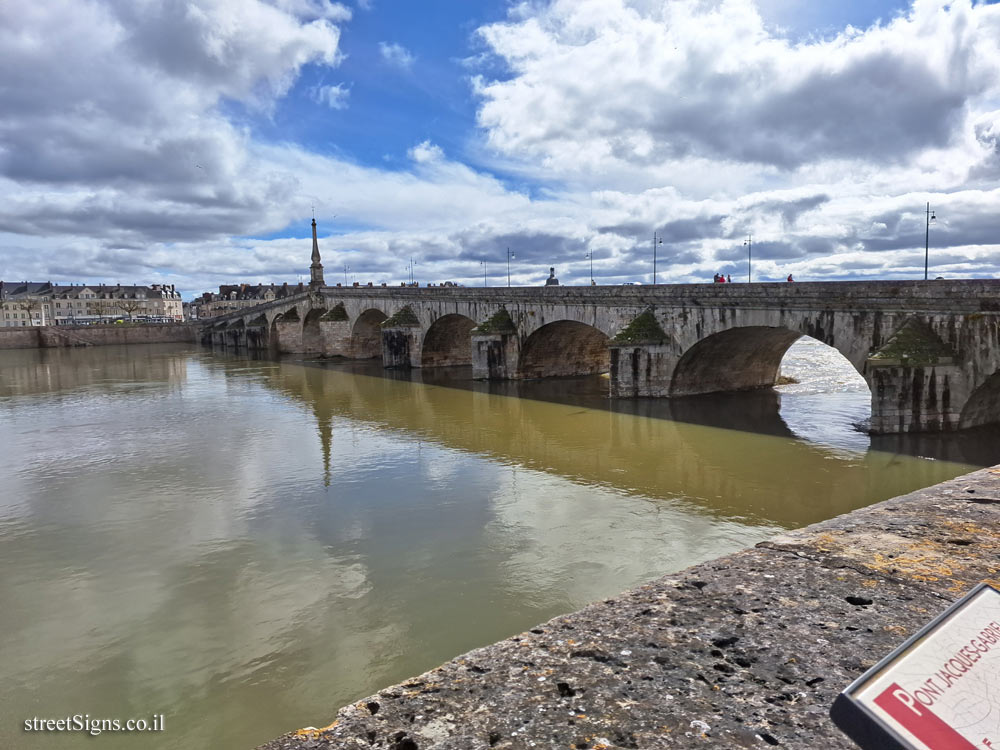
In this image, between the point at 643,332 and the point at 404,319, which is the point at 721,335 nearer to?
the point at 643,332

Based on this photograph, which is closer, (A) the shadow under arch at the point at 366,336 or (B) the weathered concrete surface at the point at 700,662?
(B) the weathered concrete surface at the point at 700,662

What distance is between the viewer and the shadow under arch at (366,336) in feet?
152

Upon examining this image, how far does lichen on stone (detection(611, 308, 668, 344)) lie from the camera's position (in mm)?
23438

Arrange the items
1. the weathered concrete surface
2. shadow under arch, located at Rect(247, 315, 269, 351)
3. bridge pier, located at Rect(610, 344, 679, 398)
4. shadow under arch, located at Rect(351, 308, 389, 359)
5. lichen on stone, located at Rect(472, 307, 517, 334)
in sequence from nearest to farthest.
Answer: the weathered concrete surface, bridge pier, located at Rect(610, 344, 679, 398), lichen on stone, located at Rect(472, 307, 517, 334), shadow under arch, located at Rect(351, 308, 389, 359), shadow under arch, located at Rect(247, 315, 269, 351)

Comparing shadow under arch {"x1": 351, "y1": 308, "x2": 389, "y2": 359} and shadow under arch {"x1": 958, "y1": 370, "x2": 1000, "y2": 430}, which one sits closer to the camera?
shadow under arch {"x1": 958, "y1": 370, "x2": 1000, "y2": 430}

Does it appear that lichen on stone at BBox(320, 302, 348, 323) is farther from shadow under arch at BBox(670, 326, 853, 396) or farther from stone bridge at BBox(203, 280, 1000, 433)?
shadow under arch at BBox(670, 326, 853, 396)

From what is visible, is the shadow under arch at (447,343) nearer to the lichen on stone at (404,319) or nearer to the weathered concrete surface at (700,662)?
the lichen on stone at (404,319)

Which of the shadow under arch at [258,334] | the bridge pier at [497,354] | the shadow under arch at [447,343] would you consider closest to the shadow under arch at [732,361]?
the bridge pier at [497,354]

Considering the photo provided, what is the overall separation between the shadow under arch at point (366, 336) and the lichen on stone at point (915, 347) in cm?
3466

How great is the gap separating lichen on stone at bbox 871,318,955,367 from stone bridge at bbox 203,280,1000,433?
0.10 feet

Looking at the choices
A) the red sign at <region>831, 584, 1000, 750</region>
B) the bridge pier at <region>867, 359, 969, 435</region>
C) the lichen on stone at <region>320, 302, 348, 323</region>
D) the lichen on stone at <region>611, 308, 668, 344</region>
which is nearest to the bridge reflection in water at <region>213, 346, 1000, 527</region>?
the bridge pier at <region>867, 359, 969, 435</region>

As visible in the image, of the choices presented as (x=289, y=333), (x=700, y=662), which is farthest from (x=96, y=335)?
(x=700, y=662)

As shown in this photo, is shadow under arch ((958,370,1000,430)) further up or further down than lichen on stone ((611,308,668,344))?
further down

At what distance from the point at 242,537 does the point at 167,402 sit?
63.7ft
